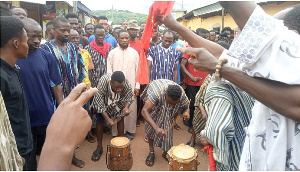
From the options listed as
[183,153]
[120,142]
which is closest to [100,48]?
[120,142]

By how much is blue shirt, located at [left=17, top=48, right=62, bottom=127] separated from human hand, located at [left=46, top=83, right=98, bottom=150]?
200 cm

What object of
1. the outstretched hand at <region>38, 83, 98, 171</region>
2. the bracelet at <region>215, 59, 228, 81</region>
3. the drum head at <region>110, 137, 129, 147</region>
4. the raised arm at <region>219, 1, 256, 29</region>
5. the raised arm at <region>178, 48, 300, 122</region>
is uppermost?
the raised arm at <region>219, 1, 256, 29</region>

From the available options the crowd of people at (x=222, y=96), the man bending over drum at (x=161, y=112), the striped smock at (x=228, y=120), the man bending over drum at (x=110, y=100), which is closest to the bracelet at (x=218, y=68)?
the crowd of people at (x=222, y=96)

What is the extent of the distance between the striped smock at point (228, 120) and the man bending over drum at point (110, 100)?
2.22 meters

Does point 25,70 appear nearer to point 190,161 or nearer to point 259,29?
point 190,161

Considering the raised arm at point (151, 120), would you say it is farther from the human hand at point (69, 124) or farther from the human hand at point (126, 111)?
the human hand at point (69, 124)

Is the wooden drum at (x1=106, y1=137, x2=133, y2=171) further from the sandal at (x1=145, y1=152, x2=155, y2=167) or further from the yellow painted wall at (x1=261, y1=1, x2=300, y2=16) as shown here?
the yellow painted wall at (x1=261, y1=1, x2=300, y2=16)

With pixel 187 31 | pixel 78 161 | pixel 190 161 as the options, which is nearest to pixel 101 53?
pixel 78 161

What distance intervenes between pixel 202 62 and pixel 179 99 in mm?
2246

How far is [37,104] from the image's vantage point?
8.71 feet

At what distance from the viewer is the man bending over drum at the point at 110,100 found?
350 cm

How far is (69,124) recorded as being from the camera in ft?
2.71

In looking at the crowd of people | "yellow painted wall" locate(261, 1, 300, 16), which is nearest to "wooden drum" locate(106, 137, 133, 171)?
the crowd of people

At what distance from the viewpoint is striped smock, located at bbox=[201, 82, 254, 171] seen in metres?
1.35
